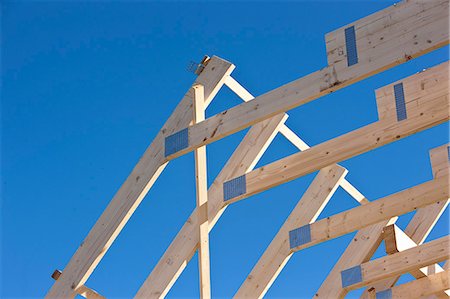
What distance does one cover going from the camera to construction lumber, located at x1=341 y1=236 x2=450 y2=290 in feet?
25.4

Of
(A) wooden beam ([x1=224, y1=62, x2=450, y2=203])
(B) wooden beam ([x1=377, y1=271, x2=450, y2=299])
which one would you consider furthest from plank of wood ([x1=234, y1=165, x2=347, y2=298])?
(A) wooden beam ([x1=224, y1=62, x2=450, y2=203])

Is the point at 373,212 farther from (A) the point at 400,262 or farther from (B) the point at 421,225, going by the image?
(B) the point at 421,225

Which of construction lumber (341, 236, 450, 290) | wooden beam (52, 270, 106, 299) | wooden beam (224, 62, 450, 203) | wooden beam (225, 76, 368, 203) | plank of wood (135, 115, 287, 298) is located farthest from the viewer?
construction lumber (341, 236, 450, 290)

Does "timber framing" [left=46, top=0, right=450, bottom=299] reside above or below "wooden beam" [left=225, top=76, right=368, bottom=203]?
below

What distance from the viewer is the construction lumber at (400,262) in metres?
7.75

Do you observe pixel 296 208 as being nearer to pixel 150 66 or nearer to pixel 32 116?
pixel 150 66

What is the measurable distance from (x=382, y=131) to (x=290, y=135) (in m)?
2.19

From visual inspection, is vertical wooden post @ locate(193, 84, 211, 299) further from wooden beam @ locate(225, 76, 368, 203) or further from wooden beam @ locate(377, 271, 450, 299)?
wooden beam @ locate(377, 271, 450, 299)

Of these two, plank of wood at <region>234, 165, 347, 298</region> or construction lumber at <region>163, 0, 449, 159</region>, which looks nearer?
construction lumber at <region>163, 0, 449, 159</region>

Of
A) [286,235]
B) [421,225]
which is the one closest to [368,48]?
[286,235]

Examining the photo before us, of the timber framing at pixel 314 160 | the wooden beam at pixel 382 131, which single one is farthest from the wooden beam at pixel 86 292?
the wooden beam at pixel 382 131

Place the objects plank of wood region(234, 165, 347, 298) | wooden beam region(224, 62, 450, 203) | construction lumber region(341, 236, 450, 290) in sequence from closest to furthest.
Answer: wooden beam region(224, 62, 450, 203) < construction lumber region(341, 236, 450, 290) < plank of wood region(234, 165, 347, 298)

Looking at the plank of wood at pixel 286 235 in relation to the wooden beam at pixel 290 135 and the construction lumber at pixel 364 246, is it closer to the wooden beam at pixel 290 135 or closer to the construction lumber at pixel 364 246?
the wooden beam at pixel 290 135

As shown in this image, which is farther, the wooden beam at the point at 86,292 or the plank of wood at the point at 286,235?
the plank of wood at the point at 286,235
